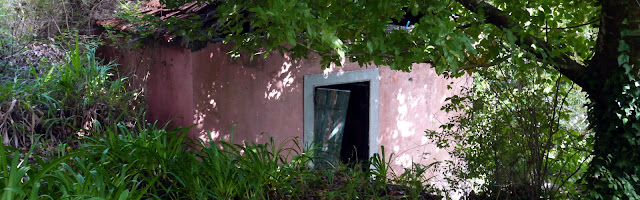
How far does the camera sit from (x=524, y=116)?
5.05m

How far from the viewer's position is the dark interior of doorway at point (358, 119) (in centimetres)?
789

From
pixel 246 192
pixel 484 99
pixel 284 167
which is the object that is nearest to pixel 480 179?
pixel 484 99

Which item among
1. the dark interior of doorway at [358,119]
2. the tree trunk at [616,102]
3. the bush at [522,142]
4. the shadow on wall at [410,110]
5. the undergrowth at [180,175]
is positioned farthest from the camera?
the shadow on wall at [410,110]

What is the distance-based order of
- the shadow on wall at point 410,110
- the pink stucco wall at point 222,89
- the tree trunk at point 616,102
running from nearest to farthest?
the tree trunk at point 616,102 → the pink stucco wall at point 222,89 → the shadow on wall at point 410,110

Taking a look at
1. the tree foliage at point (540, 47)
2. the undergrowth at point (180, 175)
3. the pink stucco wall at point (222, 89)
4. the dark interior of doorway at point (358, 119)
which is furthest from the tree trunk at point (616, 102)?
the dark interior of doorway at point (358, 119)

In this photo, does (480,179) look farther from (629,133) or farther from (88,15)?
(88,15)

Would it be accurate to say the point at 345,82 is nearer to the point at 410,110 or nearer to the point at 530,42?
the point at 410,110

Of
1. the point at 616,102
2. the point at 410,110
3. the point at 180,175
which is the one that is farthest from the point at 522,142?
the point at 410,110

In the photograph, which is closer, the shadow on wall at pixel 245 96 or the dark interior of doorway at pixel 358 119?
the shadow on wall at pixel 245 96

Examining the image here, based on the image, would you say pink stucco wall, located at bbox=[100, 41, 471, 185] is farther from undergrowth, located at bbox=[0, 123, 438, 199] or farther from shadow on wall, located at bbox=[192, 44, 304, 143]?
undergrowth, located at bbox=[0, 123, 438, 199]

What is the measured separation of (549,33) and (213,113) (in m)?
3.36

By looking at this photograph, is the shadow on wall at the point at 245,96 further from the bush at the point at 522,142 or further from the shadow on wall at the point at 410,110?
the bush at the point at 522,142

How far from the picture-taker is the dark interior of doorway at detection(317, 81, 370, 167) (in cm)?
789

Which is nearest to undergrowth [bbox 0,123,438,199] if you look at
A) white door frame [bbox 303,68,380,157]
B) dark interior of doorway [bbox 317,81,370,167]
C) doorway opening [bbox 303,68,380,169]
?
white door frame [bbox 303,68,380,157]
